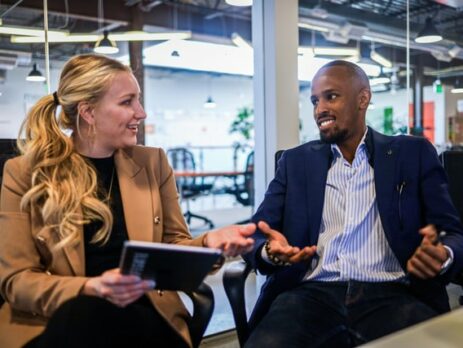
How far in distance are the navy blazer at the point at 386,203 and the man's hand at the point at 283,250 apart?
0.07 metres

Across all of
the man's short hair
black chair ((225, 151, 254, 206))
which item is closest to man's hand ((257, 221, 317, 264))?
the man's short hair

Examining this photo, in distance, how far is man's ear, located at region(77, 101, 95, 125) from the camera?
1.47 metres

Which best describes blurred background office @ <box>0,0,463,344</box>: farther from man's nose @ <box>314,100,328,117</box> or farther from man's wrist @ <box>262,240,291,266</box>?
man's wrist @ <box>262,240,291,266</box>

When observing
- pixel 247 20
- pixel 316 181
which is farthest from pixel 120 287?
pixel 247 20

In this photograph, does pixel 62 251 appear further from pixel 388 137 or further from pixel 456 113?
pixel 456 113

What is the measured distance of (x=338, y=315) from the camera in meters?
1.54

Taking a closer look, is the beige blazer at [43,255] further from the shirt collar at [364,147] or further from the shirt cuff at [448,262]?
the shirt cuff at [448,262]

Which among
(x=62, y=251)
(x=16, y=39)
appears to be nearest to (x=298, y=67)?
(x=62, y=251)

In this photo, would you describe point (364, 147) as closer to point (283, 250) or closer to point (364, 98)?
point (364, 98)

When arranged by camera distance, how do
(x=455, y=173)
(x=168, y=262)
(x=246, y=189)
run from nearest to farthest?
→ (x=168, y=262) < (x=455, y=173) < (x=246, y=189)

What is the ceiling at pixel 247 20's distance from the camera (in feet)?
19.1

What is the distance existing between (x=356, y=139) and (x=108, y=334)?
1.18 meters

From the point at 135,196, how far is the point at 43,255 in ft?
1.08

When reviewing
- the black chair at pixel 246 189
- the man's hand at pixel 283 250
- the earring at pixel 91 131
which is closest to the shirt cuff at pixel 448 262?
the man's hand at pixel 283 250
